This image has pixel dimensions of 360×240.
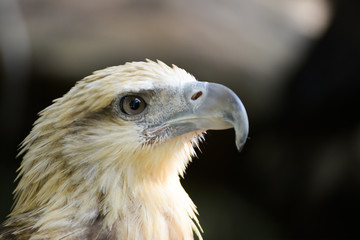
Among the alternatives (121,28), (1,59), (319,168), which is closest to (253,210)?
(319,168)

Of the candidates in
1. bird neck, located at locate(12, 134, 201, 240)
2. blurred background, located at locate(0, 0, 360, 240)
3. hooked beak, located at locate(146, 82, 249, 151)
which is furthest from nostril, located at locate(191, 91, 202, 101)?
blurred background, located at locate(0, 0, 360, 240)

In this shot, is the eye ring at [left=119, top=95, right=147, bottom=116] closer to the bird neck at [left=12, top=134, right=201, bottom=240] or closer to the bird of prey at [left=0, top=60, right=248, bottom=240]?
the bird of prey at [left=0, top=60, right=248, bottom=240]

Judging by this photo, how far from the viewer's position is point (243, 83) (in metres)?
5.18

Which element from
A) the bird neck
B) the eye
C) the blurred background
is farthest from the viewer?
the blurred background

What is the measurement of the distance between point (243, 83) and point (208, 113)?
320 cm

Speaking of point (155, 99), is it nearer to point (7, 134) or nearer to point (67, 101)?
point (67, 101)

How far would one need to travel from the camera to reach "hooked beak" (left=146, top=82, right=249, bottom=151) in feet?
6.59

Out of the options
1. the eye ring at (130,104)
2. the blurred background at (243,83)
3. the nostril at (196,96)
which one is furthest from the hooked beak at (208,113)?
the blurred background at (243,83)

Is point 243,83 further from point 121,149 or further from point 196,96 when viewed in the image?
point 121,149

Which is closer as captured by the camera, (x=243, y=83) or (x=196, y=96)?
(x=196, y=96)

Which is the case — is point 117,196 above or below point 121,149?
below

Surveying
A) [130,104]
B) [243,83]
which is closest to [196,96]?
[130,104]

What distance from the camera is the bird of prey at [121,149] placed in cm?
199

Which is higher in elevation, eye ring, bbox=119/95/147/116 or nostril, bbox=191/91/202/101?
nostril, bbox=191/91/202/101
